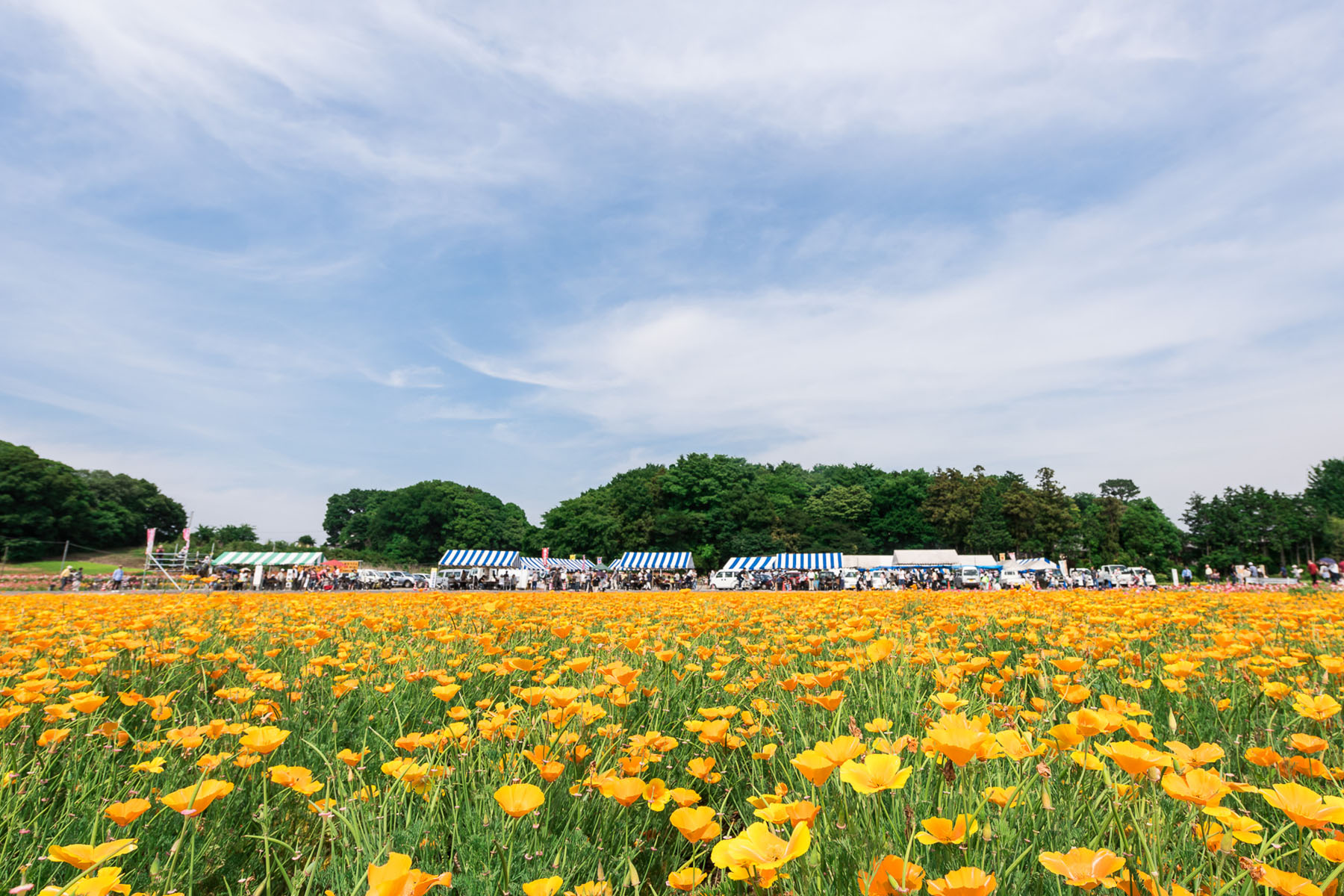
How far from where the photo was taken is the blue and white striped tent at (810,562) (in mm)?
39969

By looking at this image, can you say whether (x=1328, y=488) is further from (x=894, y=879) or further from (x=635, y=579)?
(x=894, y=879)

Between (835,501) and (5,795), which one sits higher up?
(835,501)

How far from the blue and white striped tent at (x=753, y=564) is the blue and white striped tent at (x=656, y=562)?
2.85 metres

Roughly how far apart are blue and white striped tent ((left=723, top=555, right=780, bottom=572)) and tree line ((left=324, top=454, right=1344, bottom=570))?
1682cm

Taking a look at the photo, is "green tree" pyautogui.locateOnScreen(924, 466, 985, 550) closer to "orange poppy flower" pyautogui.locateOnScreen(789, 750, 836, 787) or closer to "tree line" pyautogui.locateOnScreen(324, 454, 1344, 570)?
"tree line" pyautogui.locateOnScreen(324, 454, 1344, 570)

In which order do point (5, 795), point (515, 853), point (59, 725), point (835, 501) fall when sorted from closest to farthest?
point (515, 853), point (5, 795), point (59, 725), point (835, 501)

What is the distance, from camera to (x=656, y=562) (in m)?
42.4

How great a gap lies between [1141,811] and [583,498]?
7478 centimetres

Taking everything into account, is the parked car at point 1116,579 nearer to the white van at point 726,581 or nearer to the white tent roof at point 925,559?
the white tent roof at point 925,559

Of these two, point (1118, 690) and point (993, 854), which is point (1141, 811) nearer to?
point (993, 854)

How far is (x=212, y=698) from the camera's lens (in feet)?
10.8

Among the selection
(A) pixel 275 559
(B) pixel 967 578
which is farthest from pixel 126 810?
(A) pixel 275 559

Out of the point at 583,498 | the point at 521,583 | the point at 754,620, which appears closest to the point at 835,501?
the point at 583,498

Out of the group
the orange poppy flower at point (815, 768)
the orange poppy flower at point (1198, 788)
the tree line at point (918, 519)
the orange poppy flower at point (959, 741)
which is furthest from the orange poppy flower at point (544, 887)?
the tree line at point (918, 519)
